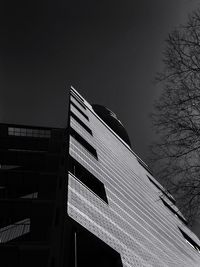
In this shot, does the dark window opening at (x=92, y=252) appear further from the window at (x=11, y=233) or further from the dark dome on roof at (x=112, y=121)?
the dark dome on roof at (x=112, y=121)

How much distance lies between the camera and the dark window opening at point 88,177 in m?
12.5

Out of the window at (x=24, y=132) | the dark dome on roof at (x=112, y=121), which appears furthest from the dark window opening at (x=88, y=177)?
the dark dome on roof at (x=112, y=121)

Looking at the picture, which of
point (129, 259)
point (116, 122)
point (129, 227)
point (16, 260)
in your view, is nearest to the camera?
point (129, 259)

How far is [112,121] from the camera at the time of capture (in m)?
50.6

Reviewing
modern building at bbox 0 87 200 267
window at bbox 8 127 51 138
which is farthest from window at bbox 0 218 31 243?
window at bbox 8 127 51 138

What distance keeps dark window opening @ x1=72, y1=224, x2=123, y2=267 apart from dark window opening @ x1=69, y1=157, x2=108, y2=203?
3250mm

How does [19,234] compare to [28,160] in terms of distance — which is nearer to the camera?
[19,234]

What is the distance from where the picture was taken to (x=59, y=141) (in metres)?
24.6

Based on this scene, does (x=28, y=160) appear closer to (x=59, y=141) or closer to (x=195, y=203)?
(x=59, y=141)

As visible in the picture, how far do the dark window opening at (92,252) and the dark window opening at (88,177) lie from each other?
3.25 metres

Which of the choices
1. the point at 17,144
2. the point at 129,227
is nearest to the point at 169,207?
the point at 17,144

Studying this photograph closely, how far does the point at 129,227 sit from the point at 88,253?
9.07 ft

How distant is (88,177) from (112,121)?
3703 centimetres

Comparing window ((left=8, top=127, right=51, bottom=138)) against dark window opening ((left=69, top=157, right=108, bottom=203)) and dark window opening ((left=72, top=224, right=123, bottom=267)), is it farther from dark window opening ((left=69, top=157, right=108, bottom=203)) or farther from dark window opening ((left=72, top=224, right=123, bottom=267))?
dark window opening ((left=72, top=224, right=123, bottom=267))
